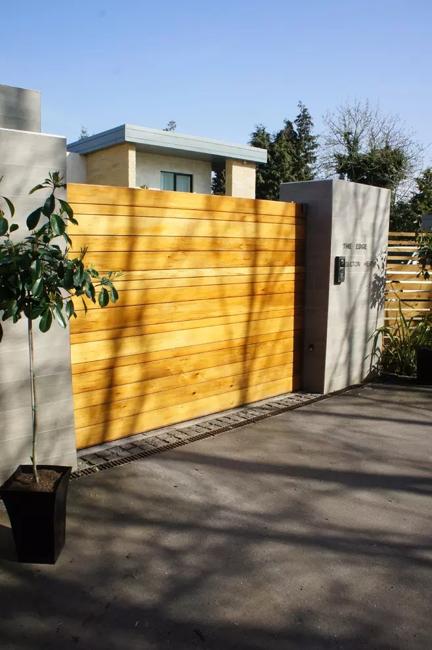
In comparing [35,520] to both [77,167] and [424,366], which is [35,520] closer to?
[424,366]

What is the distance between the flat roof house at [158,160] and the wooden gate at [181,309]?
11.7 m

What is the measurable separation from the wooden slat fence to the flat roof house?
1070 cm

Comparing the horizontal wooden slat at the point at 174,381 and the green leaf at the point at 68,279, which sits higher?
the green leaf at the point at 68,279

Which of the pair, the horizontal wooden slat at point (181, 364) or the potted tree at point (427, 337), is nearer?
the horizontal wooden slat at point (181, 364)

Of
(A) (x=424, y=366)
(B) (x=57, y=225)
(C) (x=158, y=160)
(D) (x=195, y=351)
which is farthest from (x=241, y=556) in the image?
(C) (x=158, y=160)

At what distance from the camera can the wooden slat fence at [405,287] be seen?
7.42 metres

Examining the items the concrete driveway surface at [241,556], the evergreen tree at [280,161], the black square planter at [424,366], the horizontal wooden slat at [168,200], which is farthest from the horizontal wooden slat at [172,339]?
the evergreen tree at [280,161]

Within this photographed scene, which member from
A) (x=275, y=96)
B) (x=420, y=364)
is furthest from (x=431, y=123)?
(x=420, y=364)

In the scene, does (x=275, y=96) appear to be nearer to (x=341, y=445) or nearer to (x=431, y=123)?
(x=341, y=445)

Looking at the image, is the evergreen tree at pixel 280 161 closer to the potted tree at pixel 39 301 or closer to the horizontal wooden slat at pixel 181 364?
the horizontal wooden slat at pixel 181 364

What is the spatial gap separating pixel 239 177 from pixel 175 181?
240 centimetres

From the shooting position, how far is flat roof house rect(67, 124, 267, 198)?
1650 cm

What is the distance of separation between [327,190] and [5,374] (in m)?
3.94

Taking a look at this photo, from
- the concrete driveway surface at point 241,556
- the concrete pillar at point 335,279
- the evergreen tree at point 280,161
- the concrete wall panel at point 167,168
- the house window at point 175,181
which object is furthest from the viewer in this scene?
the evergreen tree at point 280,161
